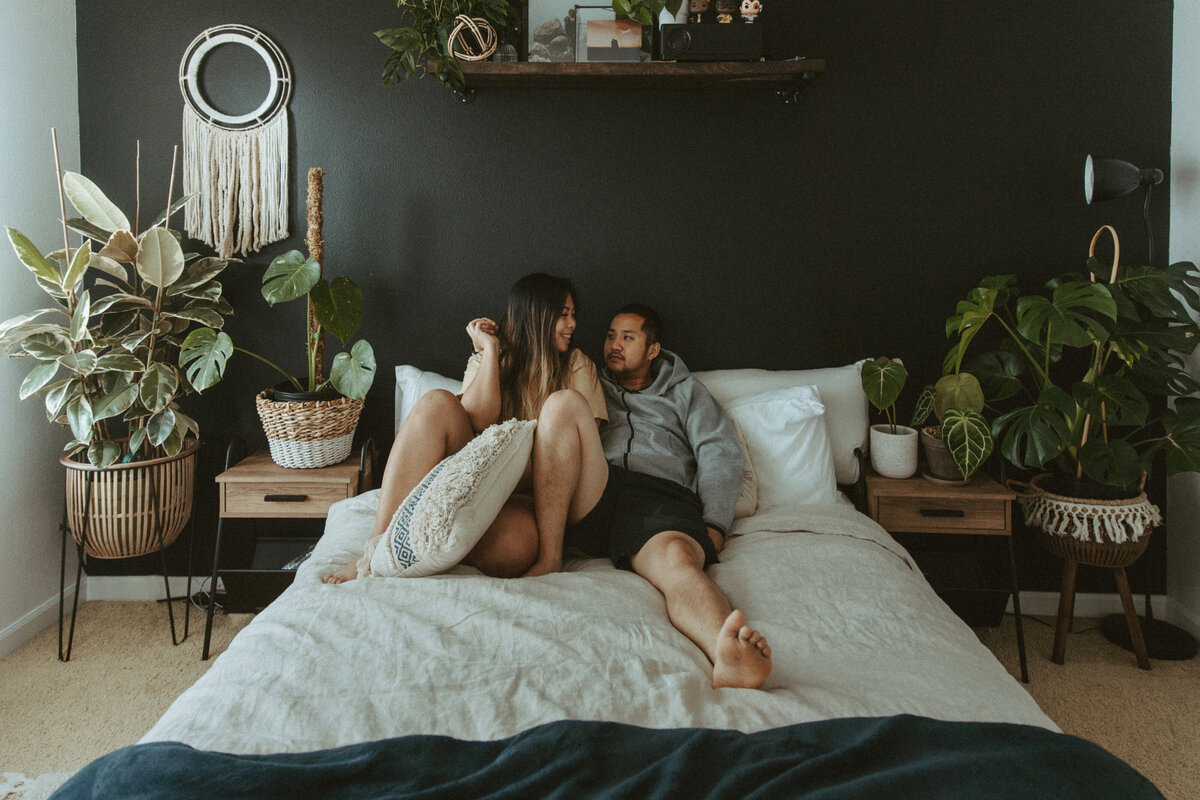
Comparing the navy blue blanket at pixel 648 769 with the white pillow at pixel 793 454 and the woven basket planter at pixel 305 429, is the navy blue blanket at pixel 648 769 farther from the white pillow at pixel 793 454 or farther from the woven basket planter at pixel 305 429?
the woven basket planter at pixel 305 429

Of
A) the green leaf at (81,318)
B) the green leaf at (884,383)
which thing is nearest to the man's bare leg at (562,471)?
the green leaf at (884,383)

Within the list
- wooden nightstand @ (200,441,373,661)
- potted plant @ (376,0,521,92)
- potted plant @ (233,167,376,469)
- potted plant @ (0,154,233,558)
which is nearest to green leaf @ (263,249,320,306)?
potted plant @ (233,167,376,469)

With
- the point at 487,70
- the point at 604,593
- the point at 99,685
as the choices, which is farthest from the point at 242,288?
the point at 604,593

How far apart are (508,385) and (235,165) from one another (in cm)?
131

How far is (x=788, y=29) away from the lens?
7.95 feet

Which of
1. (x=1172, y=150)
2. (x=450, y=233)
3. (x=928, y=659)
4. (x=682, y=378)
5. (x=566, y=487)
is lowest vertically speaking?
(x=928, y=659)

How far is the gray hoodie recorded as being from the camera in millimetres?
2000

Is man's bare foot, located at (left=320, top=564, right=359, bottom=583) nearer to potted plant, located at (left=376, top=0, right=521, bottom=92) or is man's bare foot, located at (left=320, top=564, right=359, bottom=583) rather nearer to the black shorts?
the black shorts

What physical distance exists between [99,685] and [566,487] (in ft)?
5.05

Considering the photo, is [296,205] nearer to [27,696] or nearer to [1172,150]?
[27,696]

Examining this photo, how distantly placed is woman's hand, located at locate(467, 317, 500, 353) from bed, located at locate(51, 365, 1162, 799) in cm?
A: 84

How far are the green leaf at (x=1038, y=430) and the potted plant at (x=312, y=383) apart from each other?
1.95 m

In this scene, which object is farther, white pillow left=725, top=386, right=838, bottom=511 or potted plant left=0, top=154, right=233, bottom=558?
white pillow left=725, top=386, right=838, bottom=511

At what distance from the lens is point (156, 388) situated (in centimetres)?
209
